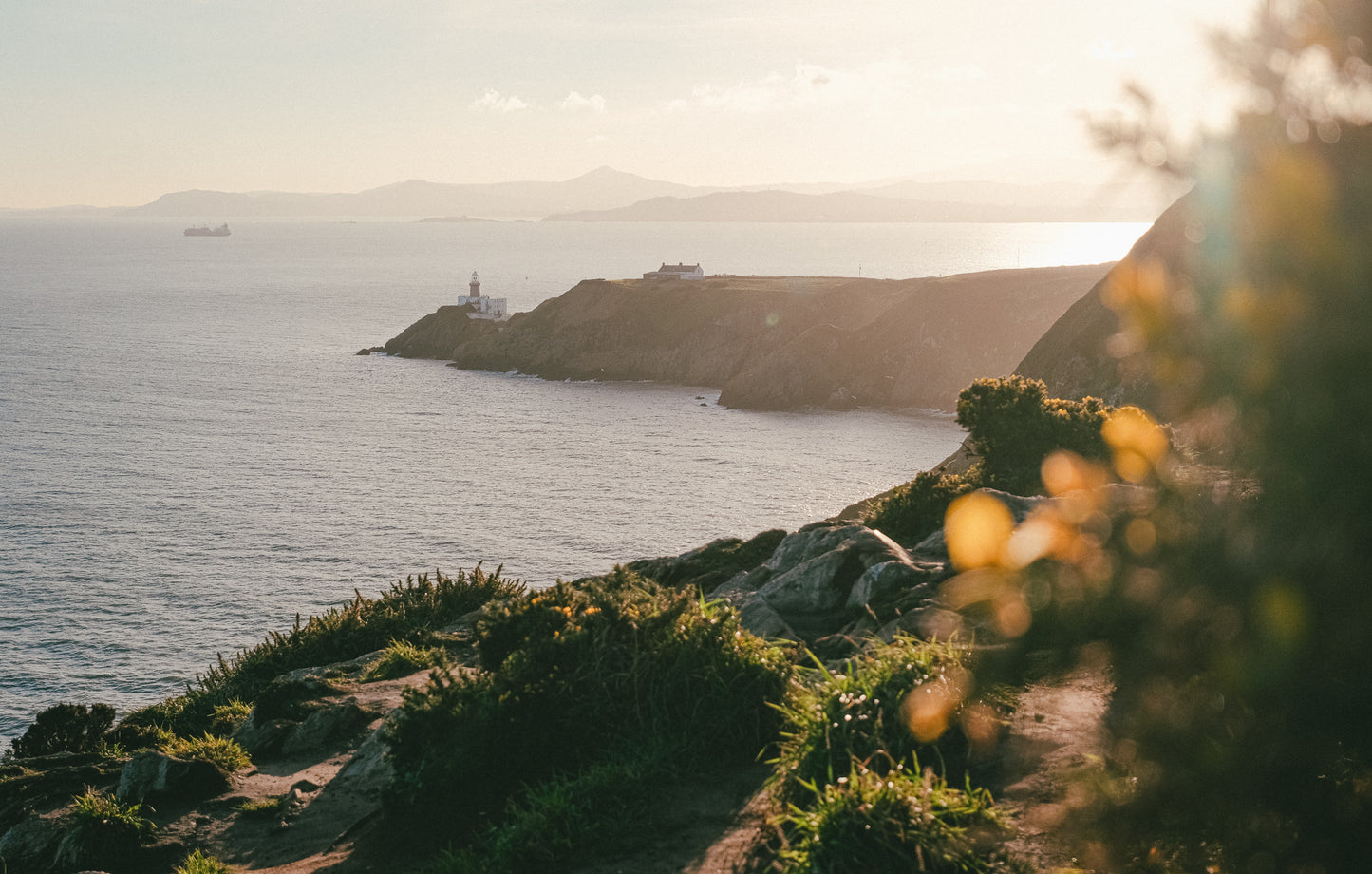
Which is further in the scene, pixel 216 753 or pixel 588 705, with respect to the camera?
pixel 216 753

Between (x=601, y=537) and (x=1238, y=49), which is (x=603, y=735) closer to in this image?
(x=1238, y=49)

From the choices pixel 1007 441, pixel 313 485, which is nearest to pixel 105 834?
pixel 1007 441

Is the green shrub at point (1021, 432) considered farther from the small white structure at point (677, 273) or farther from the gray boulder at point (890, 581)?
the small white structure at point (677, 273)

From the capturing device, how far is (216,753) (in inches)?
610

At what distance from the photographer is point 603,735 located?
36.7 feet

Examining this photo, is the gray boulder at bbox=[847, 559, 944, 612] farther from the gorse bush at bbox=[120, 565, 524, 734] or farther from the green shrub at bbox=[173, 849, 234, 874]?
the gorse bush at bbox=[120, 565, 524, 734]

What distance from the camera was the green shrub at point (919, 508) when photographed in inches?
855

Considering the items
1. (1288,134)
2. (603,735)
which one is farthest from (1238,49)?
(603,735)

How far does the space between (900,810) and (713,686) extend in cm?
385

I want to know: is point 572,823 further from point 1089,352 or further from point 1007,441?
point 1089,352

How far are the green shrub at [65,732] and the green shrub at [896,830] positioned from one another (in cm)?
1849

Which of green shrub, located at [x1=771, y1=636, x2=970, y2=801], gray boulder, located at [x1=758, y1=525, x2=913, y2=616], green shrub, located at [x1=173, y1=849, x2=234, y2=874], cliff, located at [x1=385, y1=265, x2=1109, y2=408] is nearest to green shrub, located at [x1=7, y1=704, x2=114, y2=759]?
green shrub, located at [x1=173, y1=849, x2=234, y2=874]

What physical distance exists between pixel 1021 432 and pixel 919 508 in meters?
4.67

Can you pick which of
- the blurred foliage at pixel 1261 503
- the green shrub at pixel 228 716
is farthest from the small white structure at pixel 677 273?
the blurred foliage at pixel 1261 503
